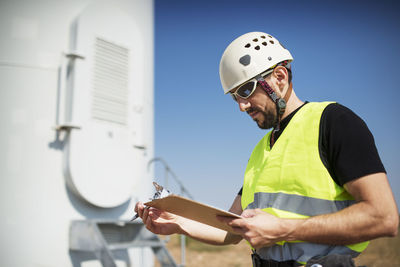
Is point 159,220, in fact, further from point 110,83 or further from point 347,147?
point 110,83

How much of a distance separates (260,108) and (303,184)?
1.83 feet

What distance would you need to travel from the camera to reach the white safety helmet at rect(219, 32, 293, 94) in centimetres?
205

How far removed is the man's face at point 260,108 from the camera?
199cm

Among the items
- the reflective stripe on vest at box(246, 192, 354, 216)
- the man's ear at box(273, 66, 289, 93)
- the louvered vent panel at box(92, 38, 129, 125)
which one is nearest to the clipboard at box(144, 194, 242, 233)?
the reflective stripe on vest at box(246, 192, 354, 216)

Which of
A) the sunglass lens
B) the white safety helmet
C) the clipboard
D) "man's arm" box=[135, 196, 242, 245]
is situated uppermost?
the white safety helmet

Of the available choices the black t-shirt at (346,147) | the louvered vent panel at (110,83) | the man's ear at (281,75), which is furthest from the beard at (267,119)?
the louvered vent panel at (110,83)

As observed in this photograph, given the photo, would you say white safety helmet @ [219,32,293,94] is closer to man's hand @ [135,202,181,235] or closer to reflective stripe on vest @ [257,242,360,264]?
man's hand @ [135,202,181,235]

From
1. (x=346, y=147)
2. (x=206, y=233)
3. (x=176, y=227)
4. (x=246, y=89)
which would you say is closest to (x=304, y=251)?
(x=346, y=147)

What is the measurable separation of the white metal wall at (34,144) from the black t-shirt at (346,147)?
3.22m

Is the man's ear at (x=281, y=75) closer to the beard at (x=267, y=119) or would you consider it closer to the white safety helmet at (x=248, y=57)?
the white safety helmet at (x=248, y=57)

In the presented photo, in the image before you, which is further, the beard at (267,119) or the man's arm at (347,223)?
the beard at (267,119)

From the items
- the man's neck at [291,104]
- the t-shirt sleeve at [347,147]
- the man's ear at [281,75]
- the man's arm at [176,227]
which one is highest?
the man's ear at [281,75]

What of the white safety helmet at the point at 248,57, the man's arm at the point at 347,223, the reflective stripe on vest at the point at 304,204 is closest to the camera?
the man's arm at the point at 347,223

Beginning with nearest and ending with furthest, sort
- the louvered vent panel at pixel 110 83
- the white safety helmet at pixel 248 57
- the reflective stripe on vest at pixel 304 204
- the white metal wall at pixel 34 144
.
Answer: the reflective stripe on vest at pixel 304 204 < the white safety helmet at pixel 248 57 < the white metal wall at pixel 34 144 < the louvered vent panel at pixel 110 83
